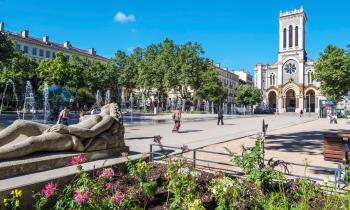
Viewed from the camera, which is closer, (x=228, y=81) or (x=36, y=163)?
(x=36, y=163)

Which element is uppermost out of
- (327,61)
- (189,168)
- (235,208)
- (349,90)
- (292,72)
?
(292,72)

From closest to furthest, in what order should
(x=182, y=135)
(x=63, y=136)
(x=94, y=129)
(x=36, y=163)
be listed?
1. (x=36, y=163)
2. (x=63, y=136)
3. (x=94, y=129)
4. (x=182, y=135)

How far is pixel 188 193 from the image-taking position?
4.29m

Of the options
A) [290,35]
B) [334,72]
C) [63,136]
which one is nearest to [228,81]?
[290,35]

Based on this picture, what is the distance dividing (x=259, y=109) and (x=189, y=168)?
86.1 meters

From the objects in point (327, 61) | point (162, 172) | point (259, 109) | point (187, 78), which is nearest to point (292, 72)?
point (259, 109)

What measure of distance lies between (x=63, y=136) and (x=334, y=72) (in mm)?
25061

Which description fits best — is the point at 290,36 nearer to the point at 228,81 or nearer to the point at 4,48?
the point at 228,81

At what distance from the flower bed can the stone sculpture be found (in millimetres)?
964

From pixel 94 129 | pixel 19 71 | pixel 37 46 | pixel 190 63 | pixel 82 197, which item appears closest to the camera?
pixel 82 197

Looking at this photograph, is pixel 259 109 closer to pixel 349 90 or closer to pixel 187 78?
pixel 187 78

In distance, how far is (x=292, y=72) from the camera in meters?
88.2

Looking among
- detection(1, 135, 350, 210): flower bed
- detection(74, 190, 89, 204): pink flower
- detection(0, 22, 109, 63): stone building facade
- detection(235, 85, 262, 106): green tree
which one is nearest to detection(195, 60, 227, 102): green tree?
detection(235, 85, 262, 106): green tree

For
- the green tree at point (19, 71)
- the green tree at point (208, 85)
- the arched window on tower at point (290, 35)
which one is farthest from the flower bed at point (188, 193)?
the arched window on tower at point (290, 35)
